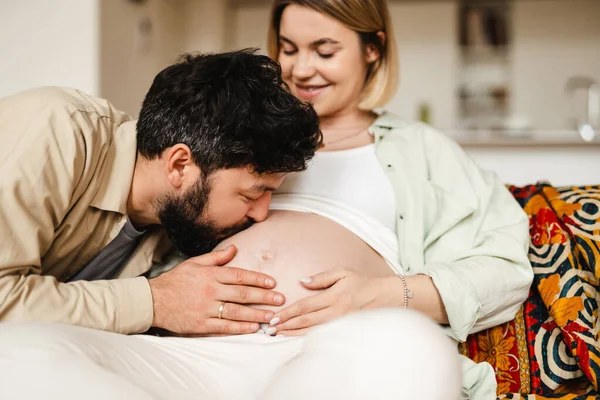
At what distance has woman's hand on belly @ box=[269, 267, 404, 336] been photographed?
1185 mm

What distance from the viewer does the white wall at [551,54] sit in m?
4.53

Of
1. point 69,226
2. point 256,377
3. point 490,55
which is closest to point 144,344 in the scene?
point 256,377

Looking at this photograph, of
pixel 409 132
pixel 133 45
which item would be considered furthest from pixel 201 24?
pixel 409 132

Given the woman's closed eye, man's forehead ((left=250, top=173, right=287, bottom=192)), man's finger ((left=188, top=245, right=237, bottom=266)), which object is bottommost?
man's finger ((left=188, top=245, right=237, bottom=266))

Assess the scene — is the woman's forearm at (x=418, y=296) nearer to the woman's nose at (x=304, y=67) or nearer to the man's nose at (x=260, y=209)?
the man's nose at (x=260, y=209)

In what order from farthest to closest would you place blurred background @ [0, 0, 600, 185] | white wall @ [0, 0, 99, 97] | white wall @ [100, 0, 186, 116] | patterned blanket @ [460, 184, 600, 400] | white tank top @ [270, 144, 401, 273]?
blurred background @ [0, 0, 600, 185] → white wall @ [100, 0, 186, 116] → white wall @ [0, 0, 99, 97] → white tank top @ [270, 144, 401, 273] → patterned blanket @ [460, 184, 600, 400]

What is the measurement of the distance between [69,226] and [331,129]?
75cm

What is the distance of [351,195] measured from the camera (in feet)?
4.92

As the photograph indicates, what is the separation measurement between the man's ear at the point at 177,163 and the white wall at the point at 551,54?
387cm

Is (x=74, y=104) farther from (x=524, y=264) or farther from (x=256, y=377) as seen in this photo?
(x=524, y=264)

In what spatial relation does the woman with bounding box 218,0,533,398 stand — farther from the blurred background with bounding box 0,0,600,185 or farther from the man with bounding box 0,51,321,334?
the blurred background with bounding box 0,0,600,185

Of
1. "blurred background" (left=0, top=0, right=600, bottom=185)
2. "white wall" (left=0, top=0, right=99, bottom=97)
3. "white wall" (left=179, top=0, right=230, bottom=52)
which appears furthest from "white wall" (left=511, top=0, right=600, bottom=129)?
"white wall" (left=0, top=0, right=99, bottom=97)

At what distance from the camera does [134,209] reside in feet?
4.37

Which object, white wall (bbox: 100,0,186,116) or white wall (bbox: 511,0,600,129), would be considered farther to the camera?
white wall (bbox: 511,0,600,129)
